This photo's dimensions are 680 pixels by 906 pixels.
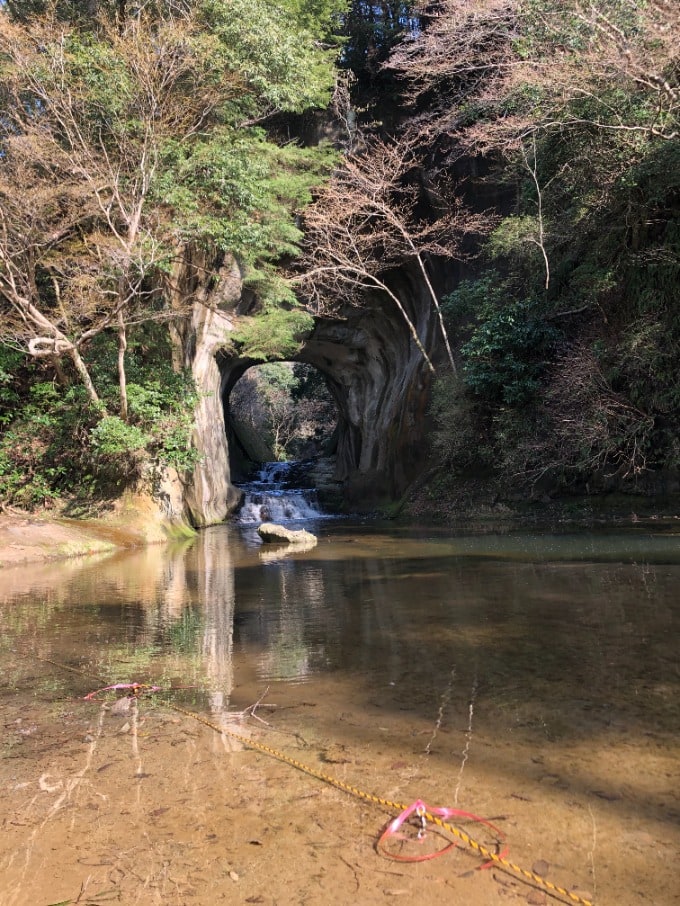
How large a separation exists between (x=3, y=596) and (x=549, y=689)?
5.94 m

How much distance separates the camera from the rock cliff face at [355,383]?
17594 millimetres

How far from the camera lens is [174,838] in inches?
77.1

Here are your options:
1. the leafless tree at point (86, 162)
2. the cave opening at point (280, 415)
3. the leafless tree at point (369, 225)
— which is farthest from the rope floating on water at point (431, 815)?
the cave opening at point (280, 415)

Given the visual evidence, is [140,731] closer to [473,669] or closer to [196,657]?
[196,657]

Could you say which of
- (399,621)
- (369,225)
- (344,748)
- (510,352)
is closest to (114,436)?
(510,352)

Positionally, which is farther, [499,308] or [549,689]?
[499,308]

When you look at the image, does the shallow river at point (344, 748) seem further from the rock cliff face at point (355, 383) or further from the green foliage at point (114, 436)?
the rock cliff face at point (355, 383)

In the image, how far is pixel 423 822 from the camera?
6.45ft

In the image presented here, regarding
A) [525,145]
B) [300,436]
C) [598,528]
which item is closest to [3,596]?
[598,528]

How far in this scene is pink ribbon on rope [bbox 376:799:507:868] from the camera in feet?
6.01

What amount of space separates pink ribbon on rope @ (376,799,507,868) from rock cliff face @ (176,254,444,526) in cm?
1464

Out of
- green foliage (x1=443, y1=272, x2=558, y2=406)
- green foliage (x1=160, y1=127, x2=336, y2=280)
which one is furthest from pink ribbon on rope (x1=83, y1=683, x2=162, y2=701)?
green foliage (x1=443, y1=272, x2=558, y2=406)

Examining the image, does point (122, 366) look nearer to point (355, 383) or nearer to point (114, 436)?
point (114, 436)

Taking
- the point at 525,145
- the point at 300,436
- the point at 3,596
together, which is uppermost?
the point at 525,145
